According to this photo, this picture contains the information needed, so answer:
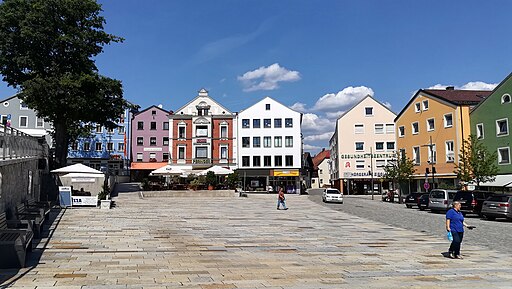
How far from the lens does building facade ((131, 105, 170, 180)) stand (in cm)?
7175

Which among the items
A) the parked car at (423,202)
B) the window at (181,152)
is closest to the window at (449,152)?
the parked car at (423,202)

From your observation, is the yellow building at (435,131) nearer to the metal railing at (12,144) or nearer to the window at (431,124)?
the window at (431,124)

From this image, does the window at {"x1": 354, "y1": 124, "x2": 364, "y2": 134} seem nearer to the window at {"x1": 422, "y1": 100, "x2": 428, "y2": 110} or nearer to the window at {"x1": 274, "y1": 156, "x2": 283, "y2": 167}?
the window at {"x1": 274, "y1": 156, "x2": 283, "y2": 167}

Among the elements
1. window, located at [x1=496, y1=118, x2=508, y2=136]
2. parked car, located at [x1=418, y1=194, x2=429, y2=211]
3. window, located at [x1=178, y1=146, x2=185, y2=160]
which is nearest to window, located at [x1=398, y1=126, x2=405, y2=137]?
window, located at [x1=496, y1=118, x2=508, y2=136]

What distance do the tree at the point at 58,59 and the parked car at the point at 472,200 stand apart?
2809 centimetres

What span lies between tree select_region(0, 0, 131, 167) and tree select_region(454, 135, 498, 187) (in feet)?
99.7

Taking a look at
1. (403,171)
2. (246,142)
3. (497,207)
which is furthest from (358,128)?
(497,207)

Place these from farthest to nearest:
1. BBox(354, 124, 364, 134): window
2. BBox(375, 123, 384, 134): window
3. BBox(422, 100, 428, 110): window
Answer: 1. BBox(354, 124, 364, 134): window
2. BBox(375, 123, 384, 134): window
3. BBox(422, 100, 428, 110): window

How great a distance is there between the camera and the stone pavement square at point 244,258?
29.9 feet

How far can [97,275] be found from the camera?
9422 mm

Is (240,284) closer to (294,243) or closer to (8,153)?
(294,243)

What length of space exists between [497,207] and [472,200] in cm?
297

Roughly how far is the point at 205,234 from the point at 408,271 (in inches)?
336

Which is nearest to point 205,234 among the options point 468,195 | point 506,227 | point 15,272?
point 15,272
